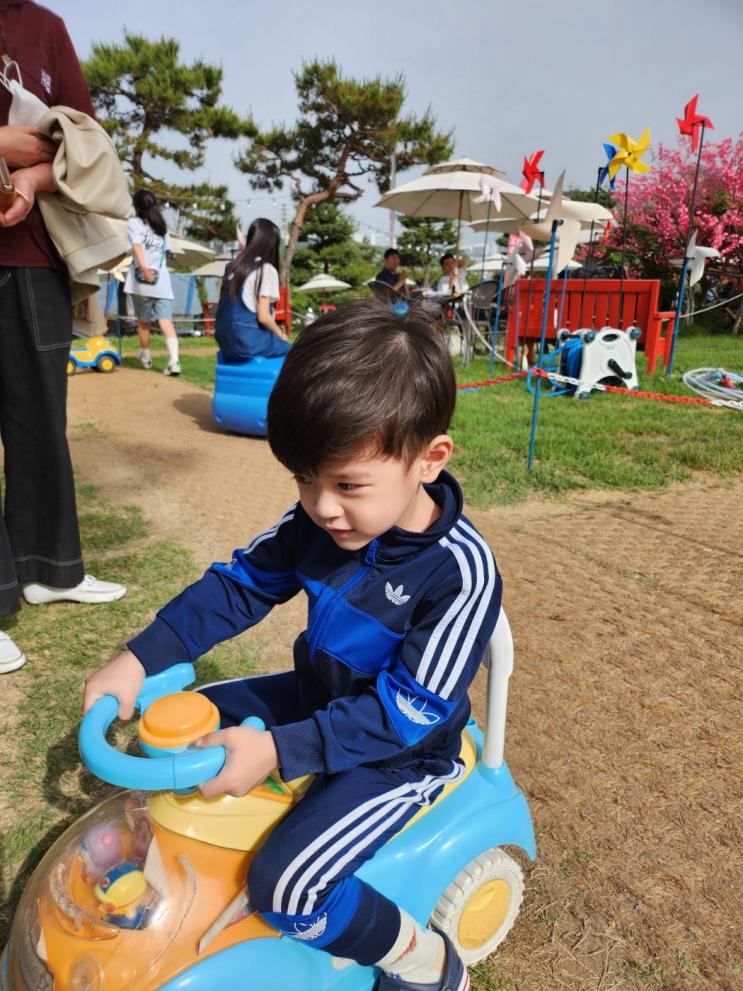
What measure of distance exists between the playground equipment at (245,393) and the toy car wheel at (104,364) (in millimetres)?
2556

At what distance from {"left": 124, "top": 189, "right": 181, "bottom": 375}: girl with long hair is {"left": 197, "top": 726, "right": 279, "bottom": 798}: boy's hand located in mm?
6130

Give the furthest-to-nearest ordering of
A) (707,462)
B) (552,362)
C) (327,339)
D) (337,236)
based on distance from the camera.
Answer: (337,236), (552,362), (707,462), (327,339)

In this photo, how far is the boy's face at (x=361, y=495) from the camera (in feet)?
3.35

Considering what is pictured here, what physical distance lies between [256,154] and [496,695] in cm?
1957

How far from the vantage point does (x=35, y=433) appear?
209cm

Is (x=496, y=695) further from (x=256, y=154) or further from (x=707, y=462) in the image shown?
(x=256, y=154)

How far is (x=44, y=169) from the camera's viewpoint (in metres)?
1.87

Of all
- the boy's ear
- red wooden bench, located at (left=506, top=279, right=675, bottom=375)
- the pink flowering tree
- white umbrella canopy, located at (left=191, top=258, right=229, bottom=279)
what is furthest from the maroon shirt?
white umbrella canopy, located at (left=191, top=258, right=229, bottom=279)

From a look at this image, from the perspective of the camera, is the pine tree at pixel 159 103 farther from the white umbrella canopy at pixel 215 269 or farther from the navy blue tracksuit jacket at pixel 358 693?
the navy blue tracksuit jacket at pixel 358 693

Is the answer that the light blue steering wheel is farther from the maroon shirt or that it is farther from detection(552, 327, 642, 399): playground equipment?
detection(552, 327, 642, 399): playground equipment

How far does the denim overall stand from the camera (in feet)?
15.5

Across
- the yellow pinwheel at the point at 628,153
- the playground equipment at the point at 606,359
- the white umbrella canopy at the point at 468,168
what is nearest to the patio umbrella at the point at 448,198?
the white umbrella canopy at the point at 468,168

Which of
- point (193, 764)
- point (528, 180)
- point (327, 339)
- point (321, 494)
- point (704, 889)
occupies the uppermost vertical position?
point (528, 180)

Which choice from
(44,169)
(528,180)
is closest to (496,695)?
(44,169)
